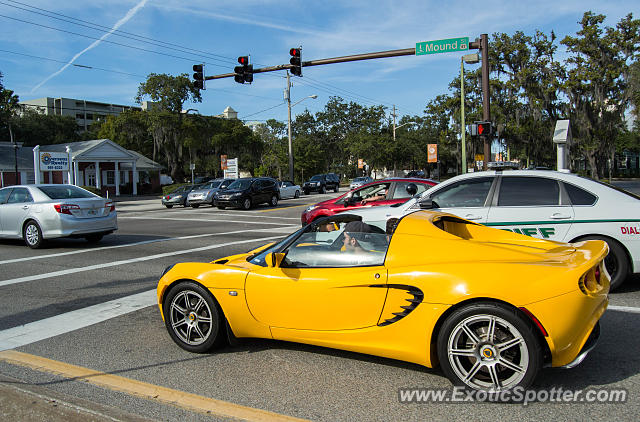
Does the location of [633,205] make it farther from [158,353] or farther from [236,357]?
[158,353]

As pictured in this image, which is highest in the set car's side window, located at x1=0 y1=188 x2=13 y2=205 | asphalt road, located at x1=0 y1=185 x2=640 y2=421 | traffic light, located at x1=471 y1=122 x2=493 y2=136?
traffic light, located at x1=471 y1=122 x2=493 y2=136

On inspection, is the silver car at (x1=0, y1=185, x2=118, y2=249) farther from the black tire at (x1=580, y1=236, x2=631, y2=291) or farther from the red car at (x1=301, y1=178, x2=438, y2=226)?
the black tire at (x1=580, y1=236, x2=631, y2=291)

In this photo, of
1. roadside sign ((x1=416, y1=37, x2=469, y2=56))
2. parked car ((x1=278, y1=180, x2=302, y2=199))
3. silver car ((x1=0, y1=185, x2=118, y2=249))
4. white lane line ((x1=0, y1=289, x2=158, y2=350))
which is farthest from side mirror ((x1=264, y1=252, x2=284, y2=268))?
parked car ((x1=278, y1=180, x2=302, y2=199))

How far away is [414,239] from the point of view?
12.7 ft

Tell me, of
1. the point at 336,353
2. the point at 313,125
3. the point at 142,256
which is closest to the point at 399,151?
the point at 313,125

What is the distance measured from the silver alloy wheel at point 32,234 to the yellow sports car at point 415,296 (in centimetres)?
799

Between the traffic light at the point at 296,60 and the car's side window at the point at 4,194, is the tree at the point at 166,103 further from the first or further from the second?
the car's side window at the point at 4,194

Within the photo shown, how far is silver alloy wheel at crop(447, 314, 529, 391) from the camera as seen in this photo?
338 cm

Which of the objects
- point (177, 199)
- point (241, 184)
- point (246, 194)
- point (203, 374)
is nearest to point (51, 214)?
point (203, 374)

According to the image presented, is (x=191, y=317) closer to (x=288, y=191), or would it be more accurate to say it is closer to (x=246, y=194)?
(x=246, y=194)

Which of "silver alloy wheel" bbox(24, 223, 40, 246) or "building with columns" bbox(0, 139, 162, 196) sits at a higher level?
"building with columns" bbox(0, 139, 162, 196)

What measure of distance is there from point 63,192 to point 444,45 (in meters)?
12.3

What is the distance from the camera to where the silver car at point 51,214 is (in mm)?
10867

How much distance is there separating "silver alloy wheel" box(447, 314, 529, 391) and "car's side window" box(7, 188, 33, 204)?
10906 millimetres
